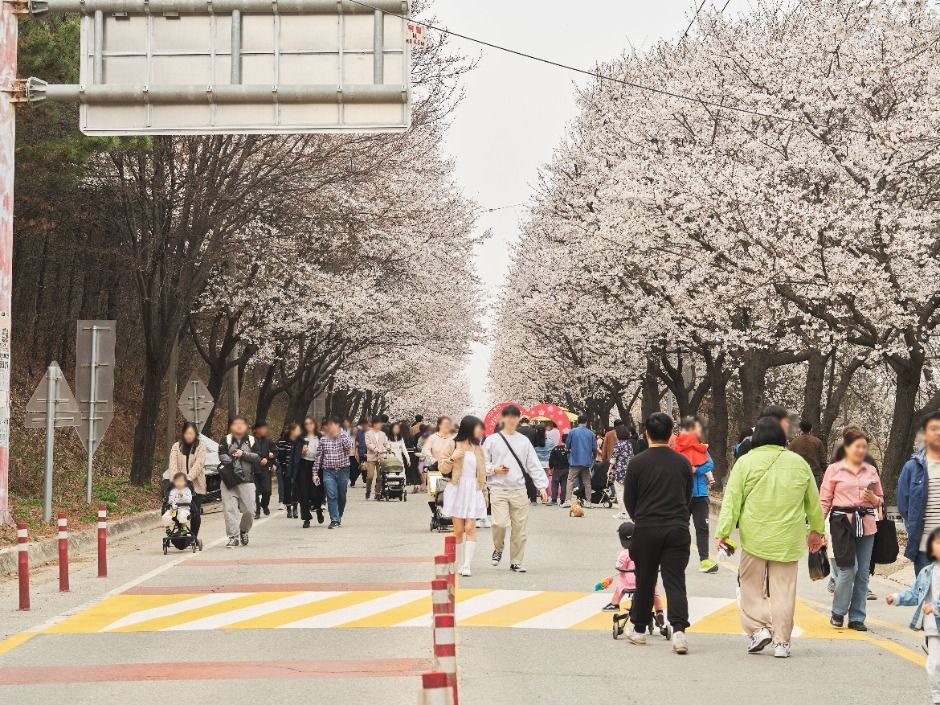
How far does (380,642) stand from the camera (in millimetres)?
10859

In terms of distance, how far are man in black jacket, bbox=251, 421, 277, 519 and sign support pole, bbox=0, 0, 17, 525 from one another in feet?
20.5

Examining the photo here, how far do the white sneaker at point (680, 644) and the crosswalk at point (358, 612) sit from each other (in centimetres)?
138

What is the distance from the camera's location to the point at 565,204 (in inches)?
1957

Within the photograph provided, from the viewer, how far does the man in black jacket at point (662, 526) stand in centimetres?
1039

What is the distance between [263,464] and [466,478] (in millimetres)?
10099

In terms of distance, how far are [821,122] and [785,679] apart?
23.0 meters

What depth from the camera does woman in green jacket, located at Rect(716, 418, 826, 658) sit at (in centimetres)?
1036

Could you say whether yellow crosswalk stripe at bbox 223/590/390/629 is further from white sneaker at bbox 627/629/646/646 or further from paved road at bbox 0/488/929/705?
white sneaker at bbox 627/629/646/646

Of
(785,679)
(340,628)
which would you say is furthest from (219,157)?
(785,679)

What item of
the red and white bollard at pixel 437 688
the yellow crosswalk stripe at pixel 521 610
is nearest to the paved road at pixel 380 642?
the yellow crosswalk stripe at pixel 521 610

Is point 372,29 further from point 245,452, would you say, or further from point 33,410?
point 33,410

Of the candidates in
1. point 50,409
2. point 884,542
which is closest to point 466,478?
point 884,542

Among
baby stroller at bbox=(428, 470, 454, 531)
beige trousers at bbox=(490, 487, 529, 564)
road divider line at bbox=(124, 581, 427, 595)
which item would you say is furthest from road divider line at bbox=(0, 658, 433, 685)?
baby stroller at bbox=(428, 470, 454, 531)

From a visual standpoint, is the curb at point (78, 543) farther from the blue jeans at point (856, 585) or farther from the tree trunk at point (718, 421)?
the tree trunk at point (718, 421)
